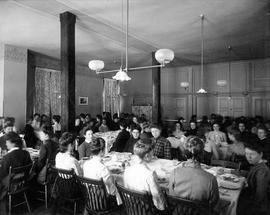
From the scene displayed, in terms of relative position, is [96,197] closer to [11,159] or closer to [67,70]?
[11,159]

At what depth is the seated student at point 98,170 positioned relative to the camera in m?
2.57

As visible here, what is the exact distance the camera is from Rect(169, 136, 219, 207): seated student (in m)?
2.04

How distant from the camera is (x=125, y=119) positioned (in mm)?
6945

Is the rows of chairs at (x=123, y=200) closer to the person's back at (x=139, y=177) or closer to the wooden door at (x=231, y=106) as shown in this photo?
the person's back at (x=139, y=177)

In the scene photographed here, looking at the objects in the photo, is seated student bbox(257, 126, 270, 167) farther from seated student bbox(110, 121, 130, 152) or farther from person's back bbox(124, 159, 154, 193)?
seated student bbox(110, 121, 130, 152)

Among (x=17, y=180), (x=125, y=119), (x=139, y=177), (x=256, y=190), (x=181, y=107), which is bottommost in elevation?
(x=17, y=180)

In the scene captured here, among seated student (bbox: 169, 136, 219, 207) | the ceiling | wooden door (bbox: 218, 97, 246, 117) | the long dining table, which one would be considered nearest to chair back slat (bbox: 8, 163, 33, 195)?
the long dining table

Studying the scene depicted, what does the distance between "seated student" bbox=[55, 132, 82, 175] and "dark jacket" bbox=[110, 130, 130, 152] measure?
85.7 inches

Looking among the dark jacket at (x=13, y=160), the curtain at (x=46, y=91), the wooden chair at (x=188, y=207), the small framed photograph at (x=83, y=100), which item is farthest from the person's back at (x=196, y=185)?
the small framed photograph at (x=83, y=100)

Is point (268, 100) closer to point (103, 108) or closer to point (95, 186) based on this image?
point (103, 108)

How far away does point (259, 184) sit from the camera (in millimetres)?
2496

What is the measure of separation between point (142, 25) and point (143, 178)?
13.7 feet

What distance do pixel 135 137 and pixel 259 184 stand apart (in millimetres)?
2736

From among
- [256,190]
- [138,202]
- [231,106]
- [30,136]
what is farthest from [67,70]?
[231,106]
